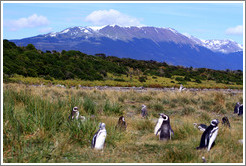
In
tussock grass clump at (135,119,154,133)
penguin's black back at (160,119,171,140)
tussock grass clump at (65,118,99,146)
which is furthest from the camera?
tussock grass clump at (135,119,154,133)

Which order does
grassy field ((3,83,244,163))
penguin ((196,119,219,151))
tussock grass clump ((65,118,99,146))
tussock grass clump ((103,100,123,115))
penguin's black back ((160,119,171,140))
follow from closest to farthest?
grassy field ((3,83,244,163))
penguin ((196,119,219,151))
tussock grass clump ((65,118,99,146))
penguin's black back ((160,119,171,140))
tussock grass clump ((103,100,123,115))

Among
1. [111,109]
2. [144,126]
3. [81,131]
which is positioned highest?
[81,131]

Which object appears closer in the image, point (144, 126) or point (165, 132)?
point (165, 132)

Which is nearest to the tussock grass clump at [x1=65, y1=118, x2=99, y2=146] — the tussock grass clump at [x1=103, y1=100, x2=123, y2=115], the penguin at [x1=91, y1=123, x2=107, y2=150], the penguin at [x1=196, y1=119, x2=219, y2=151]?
the penguin at [x1=91, y1=123, x2=107, y2=150]

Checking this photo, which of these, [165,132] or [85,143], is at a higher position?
[165,132]

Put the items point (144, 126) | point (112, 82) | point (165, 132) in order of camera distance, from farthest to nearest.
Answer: point (112, 82)
point (144, 126)
point (165, 132)

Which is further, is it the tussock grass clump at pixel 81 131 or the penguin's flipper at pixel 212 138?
the tussock grass clump at pixel 81 131

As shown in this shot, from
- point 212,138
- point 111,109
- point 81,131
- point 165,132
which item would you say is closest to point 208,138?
point 212,138

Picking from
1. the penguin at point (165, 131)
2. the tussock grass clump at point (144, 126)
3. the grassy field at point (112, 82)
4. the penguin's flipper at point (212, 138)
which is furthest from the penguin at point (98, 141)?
the grassy field at point (112, 82)

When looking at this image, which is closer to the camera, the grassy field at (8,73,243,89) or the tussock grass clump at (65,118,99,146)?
the tussock grass clump at (65,118,99,146)

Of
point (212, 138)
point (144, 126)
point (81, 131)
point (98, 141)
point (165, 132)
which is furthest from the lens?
point (144, 126)

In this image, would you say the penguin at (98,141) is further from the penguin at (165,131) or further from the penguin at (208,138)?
the penguin at (208,138)

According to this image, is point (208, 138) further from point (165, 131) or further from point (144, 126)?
point (144, 126)

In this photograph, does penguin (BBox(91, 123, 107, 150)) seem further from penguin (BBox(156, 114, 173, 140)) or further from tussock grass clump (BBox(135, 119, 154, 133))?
tussock grass clump (BBox(135, 119, 154, 133))
